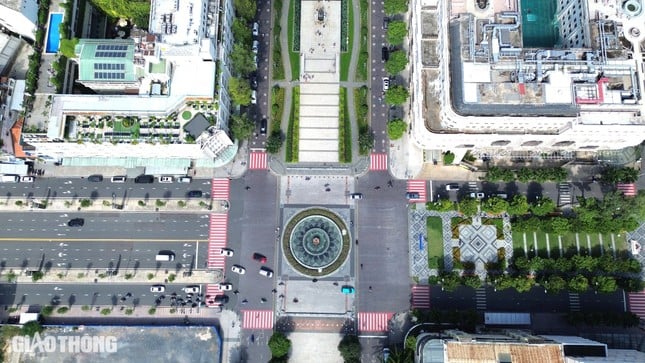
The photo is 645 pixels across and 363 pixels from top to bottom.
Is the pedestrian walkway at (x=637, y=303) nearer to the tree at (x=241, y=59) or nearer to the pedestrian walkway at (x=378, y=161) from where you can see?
the pedestrian walkway at (x=378, y=161)

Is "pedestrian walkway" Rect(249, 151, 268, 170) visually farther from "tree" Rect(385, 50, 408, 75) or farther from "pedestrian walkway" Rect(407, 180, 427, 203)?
"tree" Rect(385, 50, 408, 75)

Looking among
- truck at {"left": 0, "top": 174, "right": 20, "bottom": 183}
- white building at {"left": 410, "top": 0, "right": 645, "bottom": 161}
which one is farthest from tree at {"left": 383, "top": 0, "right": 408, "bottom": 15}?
truck at {"left": 0, "top": 174, "right": 20, "bottom": 183}

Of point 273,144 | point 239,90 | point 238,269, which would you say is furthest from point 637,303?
point 239,90

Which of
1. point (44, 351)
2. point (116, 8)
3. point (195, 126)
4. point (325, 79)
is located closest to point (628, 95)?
point (325, 79)

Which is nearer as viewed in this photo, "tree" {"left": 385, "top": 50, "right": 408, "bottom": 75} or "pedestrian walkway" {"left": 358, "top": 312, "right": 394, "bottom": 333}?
"pedestrian walkway" {"left": 358, "top": 312, "right": 394, "bottom": 333}

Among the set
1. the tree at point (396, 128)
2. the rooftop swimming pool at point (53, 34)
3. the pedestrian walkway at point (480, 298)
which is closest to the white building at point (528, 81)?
the tree at point (396, 128)
